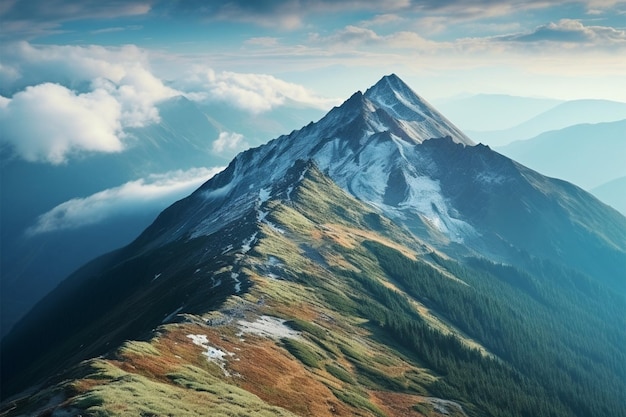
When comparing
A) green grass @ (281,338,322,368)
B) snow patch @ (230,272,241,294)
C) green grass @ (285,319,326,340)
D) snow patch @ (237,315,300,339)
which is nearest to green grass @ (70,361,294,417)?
green grass @ (281,338,322,368)

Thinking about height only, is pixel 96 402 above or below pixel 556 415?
above

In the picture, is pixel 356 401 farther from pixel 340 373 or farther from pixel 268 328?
pixel 268 328

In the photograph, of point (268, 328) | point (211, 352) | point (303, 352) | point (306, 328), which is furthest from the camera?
point (306, 328)

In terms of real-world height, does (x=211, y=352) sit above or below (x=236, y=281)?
below

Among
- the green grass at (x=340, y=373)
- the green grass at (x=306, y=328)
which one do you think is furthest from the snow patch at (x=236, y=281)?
the green grass at (x=340, y=373)

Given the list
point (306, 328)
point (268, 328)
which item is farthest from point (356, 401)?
point (306, 328)

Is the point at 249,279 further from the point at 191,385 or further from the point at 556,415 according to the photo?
the point at 556,415

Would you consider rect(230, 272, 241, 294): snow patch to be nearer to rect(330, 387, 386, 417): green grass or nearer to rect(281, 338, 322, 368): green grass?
rect(281, 338, 322, 368): green grass

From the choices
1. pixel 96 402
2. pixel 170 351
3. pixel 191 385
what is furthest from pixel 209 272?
pixel 96 402
